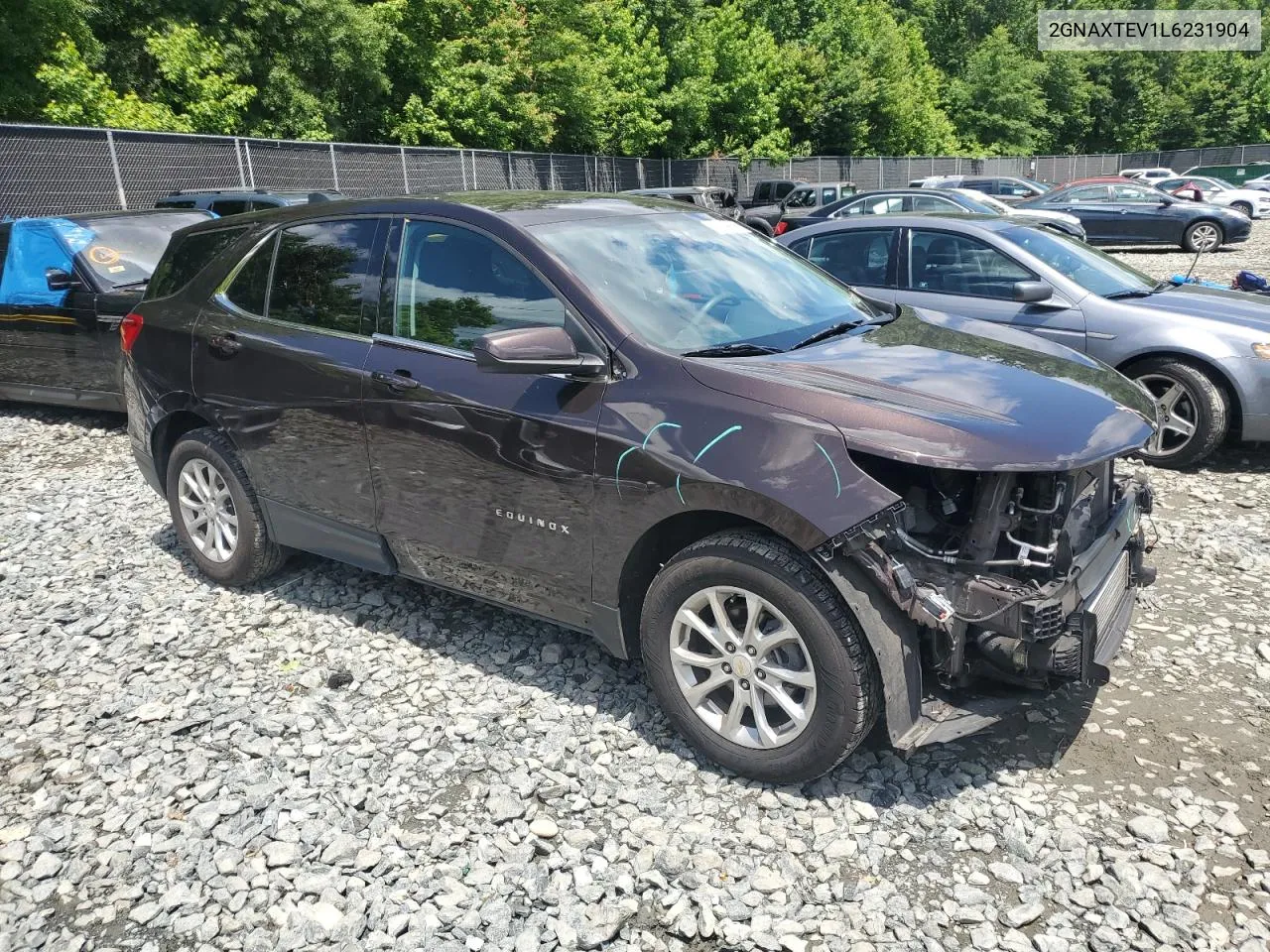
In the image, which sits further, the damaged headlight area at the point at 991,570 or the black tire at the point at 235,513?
the black tire at the point at 235,513

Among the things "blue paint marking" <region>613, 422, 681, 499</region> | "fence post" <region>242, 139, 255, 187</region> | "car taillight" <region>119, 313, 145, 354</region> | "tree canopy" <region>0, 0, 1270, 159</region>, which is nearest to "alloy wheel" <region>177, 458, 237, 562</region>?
"car taillight" <region>119, 313, 145, 354</region>

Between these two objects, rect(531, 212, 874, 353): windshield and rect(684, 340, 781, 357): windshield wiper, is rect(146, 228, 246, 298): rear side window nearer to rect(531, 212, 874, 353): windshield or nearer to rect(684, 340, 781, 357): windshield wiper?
rect(531, 212, 874, 353): windshield

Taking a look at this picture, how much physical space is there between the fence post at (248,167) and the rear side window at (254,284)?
15.0m

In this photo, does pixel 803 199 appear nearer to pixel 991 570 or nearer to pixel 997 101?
pixel 991 570

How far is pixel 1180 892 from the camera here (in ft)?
8.89

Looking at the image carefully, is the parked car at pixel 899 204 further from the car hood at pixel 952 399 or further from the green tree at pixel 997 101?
the green tree at pixel 997 101

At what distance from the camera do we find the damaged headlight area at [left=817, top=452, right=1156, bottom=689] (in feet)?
9.22

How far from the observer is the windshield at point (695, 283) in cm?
348

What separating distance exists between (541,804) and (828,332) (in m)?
2.03

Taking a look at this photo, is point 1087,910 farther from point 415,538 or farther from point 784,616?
point 415,538

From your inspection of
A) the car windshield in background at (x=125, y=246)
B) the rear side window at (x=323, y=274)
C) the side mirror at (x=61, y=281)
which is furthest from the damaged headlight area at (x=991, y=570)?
the side mirror at (x=61, y=281)

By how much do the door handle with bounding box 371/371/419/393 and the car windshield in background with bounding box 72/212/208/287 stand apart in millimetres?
4771

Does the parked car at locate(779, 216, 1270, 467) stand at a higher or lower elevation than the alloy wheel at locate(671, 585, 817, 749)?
higher

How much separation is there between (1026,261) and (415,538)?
492 centimetres
